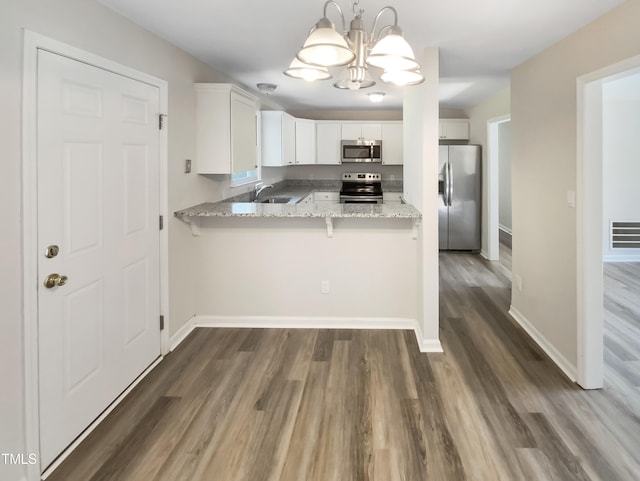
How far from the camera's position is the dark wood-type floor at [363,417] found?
79.6 inches

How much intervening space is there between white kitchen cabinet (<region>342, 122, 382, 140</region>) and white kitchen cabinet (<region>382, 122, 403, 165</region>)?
11cm

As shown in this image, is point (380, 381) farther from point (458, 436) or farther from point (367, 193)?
point (367, 193)

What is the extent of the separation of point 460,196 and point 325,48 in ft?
17.9

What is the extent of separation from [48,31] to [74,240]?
0.98m

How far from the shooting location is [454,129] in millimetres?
7164

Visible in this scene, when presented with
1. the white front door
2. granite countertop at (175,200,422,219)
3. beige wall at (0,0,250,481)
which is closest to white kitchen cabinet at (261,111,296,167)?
granite countertop at (175,200,422,219)

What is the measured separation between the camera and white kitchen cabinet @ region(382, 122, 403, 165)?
7.06 metres

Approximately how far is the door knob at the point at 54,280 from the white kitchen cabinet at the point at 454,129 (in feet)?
20.8

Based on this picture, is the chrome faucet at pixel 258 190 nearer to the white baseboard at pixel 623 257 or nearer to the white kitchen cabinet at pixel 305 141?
the white kitchen cabinet at pixel 305 141

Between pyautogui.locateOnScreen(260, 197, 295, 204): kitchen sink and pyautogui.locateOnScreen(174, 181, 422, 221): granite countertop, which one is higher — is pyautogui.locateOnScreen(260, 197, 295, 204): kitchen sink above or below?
above

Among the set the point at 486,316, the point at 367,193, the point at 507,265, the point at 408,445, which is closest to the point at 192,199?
the point at 408,445

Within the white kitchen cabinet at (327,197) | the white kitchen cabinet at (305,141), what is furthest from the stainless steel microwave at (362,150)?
the white kitchen cabinet at (327,197)

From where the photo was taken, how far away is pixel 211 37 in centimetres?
305

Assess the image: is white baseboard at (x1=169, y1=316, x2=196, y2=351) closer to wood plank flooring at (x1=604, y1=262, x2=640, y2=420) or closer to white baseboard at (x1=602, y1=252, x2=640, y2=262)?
wood plank flooring at (x1=604, y1=262, x2=640, y2=420)
